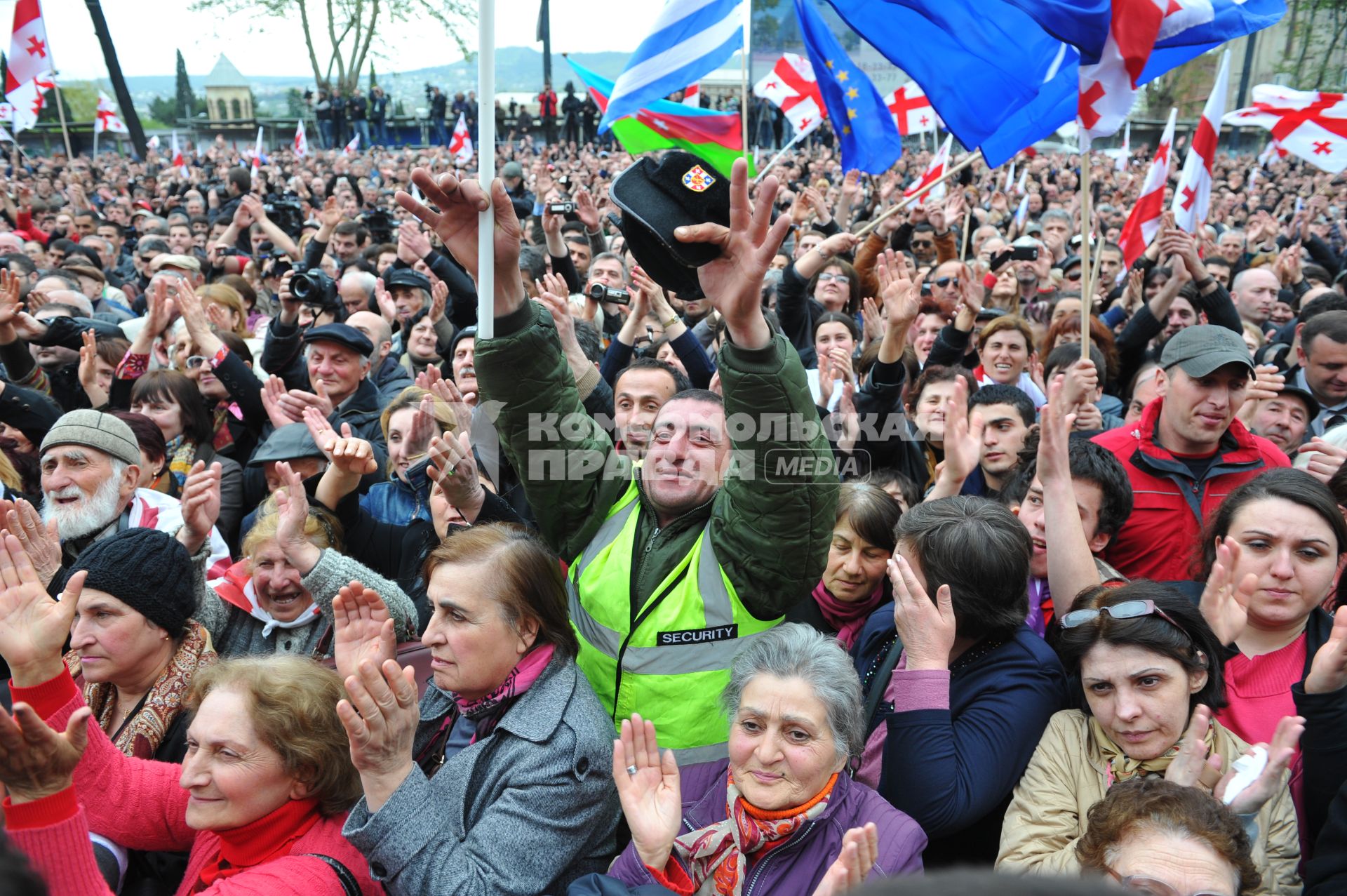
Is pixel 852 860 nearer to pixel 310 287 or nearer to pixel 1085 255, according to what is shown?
pixel 1085 255

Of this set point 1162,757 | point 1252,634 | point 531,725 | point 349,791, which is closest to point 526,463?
point 531,725

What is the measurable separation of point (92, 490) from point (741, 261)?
109 inches

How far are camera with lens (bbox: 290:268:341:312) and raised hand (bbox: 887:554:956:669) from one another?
13.8 ft

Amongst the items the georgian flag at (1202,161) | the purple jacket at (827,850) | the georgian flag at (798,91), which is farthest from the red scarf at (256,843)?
the georgian flag at (798,91)

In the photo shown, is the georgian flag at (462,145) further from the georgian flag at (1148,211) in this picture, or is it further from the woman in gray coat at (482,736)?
the woman in gray coat at (482,736)

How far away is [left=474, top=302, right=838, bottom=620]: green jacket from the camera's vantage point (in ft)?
7.02

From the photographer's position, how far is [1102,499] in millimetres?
3232

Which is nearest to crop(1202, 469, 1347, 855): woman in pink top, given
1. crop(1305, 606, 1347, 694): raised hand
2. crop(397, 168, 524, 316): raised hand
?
crop(1305, 606, 1347, 694): raised hand

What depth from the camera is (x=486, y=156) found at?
235cm

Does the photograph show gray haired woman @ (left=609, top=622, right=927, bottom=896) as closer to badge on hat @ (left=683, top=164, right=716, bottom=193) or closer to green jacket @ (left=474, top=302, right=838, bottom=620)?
green jacket @ (left=474, top=302, right=838, bottom=620)

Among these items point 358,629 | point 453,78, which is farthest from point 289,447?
point 453,78

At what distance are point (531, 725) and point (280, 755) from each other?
1.81 ft

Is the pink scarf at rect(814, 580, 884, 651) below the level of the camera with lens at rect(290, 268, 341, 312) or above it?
below

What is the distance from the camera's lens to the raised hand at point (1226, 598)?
2.37m
